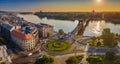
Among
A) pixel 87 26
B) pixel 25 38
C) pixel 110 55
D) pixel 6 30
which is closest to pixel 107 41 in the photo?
pixel 110 55

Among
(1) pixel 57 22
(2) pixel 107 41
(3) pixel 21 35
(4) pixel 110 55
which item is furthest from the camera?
(1) pixel 57 22

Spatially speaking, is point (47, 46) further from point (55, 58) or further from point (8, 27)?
point (8, 27)

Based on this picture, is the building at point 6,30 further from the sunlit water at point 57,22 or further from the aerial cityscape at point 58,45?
the sunlit water at point 57,22

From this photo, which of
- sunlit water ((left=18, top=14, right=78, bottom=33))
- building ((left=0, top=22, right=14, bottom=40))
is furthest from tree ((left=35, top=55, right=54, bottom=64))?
sunlit water ((left=18, top=14, right=78, bottom=33))

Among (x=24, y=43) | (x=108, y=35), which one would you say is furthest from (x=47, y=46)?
(x=108, y=35)

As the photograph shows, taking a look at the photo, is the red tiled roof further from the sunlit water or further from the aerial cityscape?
the sunlit water

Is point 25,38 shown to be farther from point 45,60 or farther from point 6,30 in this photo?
point 6,30
